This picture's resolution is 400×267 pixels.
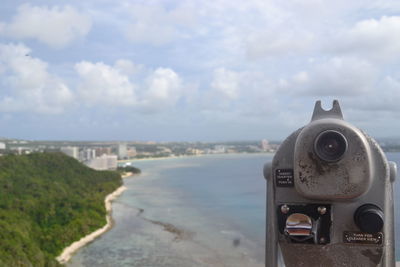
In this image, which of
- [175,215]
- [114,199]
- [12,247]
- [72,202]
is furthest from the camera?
[114,199]

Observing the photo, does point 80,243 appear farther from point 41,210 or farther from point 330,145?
point 330,145

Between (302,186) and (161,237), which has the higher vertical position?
(302,186)

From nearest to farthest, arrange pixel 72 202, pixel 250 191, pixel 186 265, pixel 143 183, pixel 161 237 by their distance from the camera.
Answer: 1. pixel 186 265
2. pixel 161 237
3. pixel 72 202
4. pixel 250 191
5. pixel 143 183

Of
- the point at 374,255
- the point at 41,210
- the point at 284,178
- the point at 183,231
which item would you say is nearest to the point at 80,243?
the point at 41,210

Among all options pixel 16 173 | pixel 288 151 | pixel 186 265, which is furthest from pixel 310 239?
pixel 16 173

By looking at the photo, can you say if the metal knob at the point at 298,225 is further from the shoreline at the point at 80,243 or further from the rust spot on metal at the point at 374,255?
the shoreline at the point at 80,243

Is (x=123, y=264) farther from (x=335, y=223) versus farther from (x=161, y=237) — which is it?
(x=335, y=223)

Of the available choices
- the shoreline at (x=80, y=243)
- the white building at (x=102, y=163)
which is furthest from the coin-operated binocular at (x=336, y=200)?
the white building at (x=102, y=163)
